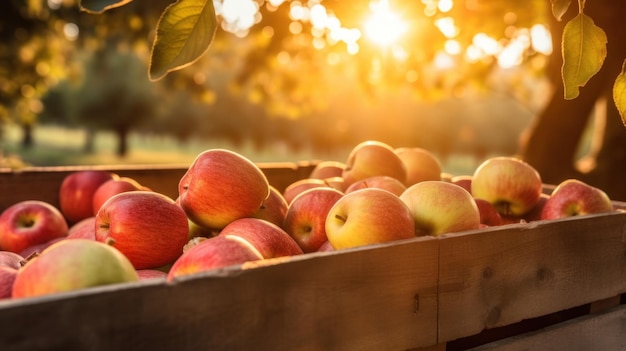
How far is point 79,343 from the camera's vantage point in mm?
969

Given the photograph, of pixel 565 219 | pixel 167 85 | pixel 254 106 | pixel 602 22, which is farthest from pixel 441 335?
pixel 254 106

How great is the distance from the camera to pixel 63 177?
2.69m

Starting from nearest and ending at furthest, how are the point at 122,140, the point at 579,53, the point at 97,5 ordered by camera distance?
the point at 97,5
the point at 579,53
the point at 122,140

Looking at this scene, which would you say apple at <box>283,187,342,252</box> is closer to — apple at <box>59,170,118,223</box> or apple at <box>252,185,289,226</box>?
apple at <box>252,185,289,226</box>

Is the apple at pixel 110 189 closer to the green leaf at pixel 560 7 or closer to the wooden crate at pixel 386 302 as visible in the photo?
the wooden crate at pixel 386 302

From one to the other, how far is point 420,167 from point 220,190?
1136 millimetres

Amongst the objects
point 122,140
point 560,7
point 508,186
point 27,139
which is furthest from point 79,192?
point 27,139

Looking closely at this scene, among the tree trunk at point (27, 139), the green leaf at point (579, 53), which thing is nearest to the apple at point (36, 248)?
the green leaf at point (579, 53)

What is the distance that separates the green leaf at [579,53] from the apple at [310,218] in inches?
36.3

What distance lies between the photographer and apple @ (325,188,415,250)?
1580 millimetres

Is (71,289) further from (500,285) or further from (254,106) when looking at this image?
(254,106)

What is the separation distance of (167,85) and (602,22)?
198 inches

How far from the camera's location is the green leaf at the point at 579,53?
1096 millimetres

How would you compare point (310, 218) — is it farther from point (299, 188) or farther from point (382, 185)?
point (299, 188)
